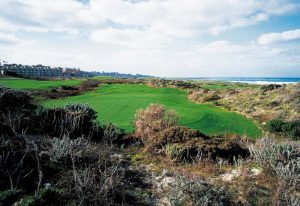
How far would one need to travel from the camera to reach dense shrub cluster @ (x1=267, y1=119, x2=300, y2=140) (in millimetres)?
16922

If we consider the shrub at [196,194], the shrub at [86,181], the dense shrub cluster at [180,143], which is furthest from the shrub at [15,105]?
the shrub at [196,194]

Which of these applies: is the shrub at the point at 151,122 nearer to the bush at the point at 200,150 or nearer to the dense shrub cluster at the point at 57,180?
the bush at the point at 200,150

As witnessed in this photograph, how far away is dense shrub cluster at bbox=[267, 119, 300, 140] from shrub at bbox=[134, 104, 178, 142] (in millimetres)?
7043

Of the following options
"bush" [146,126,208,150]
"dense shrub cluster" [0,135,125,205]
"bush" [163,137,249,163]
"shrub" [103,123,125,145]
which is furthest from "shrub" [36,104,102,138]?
"bush" [163,137,249,163]

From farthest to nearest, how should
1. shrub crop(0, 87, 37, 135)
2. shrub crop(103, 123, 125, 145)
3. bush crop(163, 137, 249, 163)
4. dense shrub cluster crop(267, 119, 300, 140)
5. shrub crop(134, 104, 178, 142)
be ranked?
dense shrub cluster crop(267, 119, 300, 140)
shrub crop(134, 104, 178, 142)
shrub crop(103, 123, 125, 145)
shrub crop(0, 87, 37, 135)
bush crop(163, 137, 249, 163)

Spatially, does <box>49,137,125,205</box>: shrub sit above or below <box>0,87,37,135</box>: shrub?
below

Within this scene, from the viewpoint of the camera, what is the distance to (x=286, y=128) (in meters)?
17.7

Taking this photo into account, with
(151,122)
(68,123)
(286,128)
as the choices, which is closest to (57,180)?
(68,123)

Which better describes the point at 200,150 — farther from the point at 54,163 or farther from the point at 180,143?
the point at 54,163

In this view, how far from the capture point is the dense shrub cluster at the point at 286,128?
1692cm

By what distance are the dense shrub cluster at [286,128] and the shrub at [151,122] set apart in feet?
23.1

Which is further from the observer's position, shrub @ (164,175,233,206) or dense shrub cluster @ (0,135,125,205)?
shrub @ (164,175,233,206)

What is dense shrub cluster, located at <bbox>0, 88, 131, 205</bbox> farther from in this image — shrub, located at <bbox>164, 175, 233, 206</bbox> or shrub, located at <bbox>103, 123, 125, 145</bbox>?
shrub, located at <bbox>164, 175, 233, 206</bbox>

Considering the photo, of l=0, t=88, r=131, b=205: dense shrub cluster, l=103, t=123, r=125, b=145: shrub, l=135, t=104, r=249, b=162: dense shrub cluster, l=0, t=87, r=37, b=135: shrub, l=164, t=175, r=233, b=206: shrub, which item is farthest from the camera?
l=103, t=123, r=125, b=145: shrub
